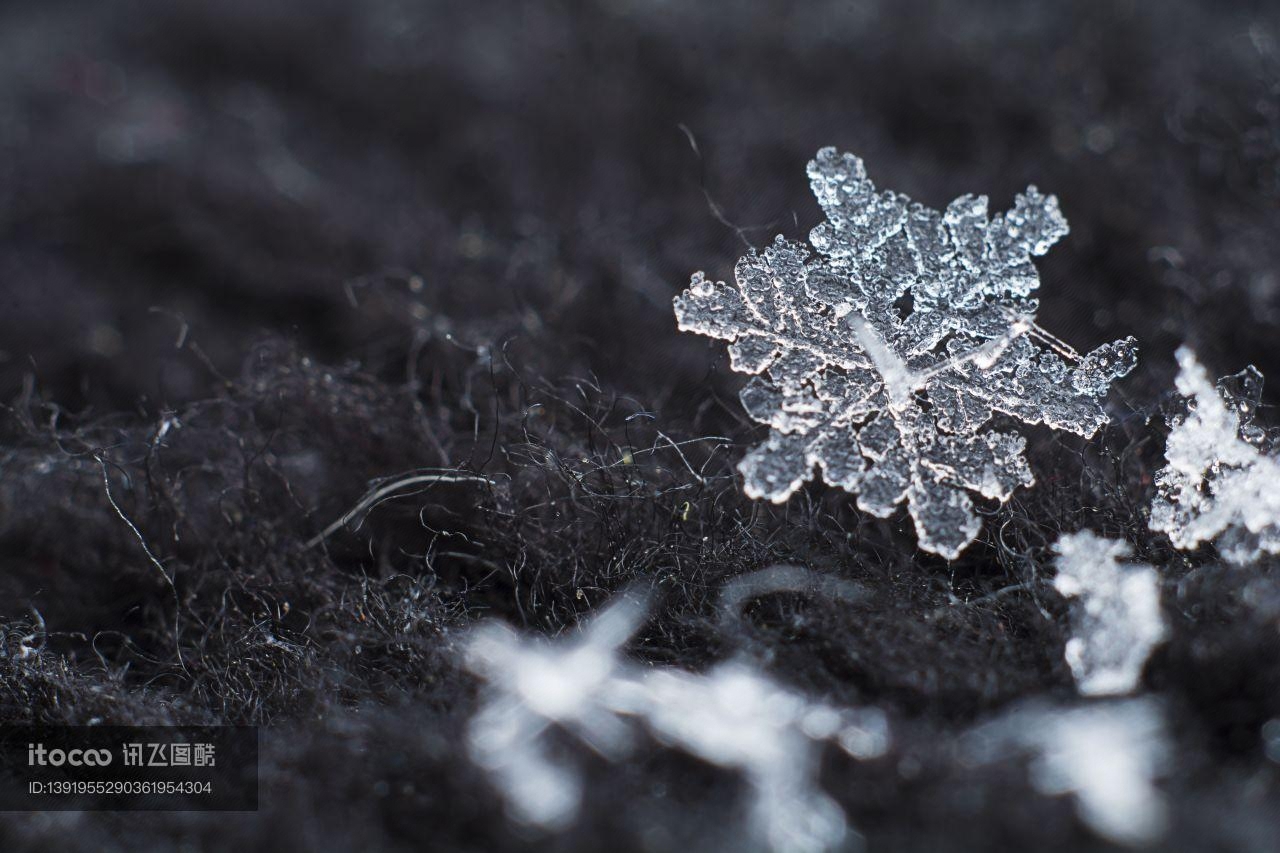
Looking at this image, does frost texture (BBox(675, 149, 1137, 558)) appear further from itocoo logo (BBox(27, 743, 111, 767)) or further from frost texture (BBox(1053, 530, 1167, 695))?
itocoo logo (BBox(27, 743, 111, 767))

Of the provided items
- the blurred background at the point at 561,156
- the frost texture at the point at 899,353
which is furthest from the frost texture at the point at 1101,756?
the blurred background at the point at 561,156

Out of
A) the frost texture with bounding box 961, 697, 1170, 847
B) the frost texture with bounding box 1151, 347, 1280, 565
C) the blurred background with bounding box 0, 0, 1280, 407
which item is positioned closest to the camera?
the frost texture with bounding box 961, 697, 1170, 847

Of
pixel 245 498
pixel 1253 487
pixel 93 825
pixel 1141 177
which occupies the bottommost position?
pixel 93 825

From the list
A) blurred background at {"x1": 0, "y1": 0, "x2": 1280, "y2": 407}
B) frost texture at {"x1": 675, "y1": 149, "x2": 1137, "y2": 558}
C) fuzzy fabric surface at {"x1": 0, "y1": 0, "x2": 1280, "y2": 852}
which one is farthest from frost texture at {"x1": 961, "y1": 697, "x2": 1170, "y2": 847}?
blurred background at {"x1": 0, "y1": 0, "x2": 1280, "y2": 407}

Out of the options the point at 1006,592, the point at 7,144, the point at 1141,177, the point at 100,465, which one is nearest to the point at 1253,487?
the point at 1006,592

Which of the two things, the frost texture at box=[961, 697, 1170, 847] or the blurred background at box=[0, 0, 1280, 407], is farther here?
the blurred background at box=[0, 0, 1280, 407]

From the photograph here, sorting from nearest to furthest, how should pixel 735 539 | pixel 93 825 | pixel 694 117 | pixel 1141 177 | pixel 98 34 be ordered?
pixel 93 825 → pixel 735 539 → pixel 1141 177 → pixel 694 117 → pixel 98 34

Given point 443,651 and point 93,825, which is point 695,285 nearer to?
point 443,651
